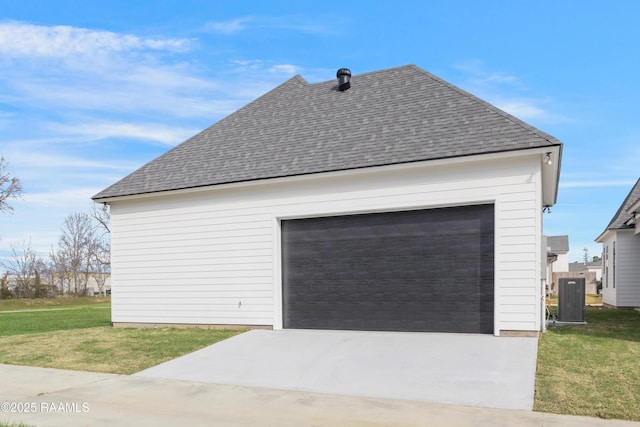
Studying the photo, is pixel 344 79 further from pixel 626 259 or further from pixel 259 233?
pixel 626 259

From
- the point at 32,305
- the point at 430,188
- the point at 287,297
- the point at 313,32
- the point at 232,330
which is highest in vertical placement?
the point at 313,32

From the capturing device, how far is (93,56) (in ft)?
43.7

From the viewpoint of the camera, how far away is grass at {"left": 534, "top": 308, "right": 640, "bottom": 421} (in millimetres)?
5699

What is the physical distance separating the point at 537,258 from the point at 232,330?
23.6 ft

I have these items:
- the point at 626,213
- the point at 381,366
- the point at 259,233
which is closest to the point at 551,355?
the point at 381,366

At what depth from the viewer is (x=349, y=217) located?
11.5 meters

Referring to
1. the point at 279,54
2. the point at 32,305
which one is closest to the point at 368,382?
the point at 279,54

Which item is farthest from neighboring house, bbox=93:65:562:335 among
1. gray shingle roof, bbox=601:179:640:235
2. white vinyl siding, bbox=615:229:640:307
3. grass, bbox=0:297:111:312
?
grass, bbox=0:297:111:312

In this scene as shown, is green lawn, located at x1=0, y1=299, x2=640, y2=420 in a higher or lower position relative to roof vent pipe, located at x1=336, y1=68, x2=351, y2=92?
lower

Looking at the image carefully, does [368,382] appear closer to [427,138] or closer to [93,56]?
[427,138]

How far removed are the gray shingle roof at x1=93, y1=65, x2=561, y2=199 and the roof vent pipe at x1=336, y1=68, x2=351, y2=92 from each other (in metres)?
0.19

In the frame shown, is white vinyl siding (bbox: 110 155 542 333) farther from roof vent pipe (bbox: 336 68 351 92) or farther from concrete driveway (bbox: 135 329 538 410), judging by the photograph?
roof vent pipe (bbox: 336 68 351 92)

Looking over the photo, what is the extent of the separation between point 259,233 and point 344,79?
18.4 ft

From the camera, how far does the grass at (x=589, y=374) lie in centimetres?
570
